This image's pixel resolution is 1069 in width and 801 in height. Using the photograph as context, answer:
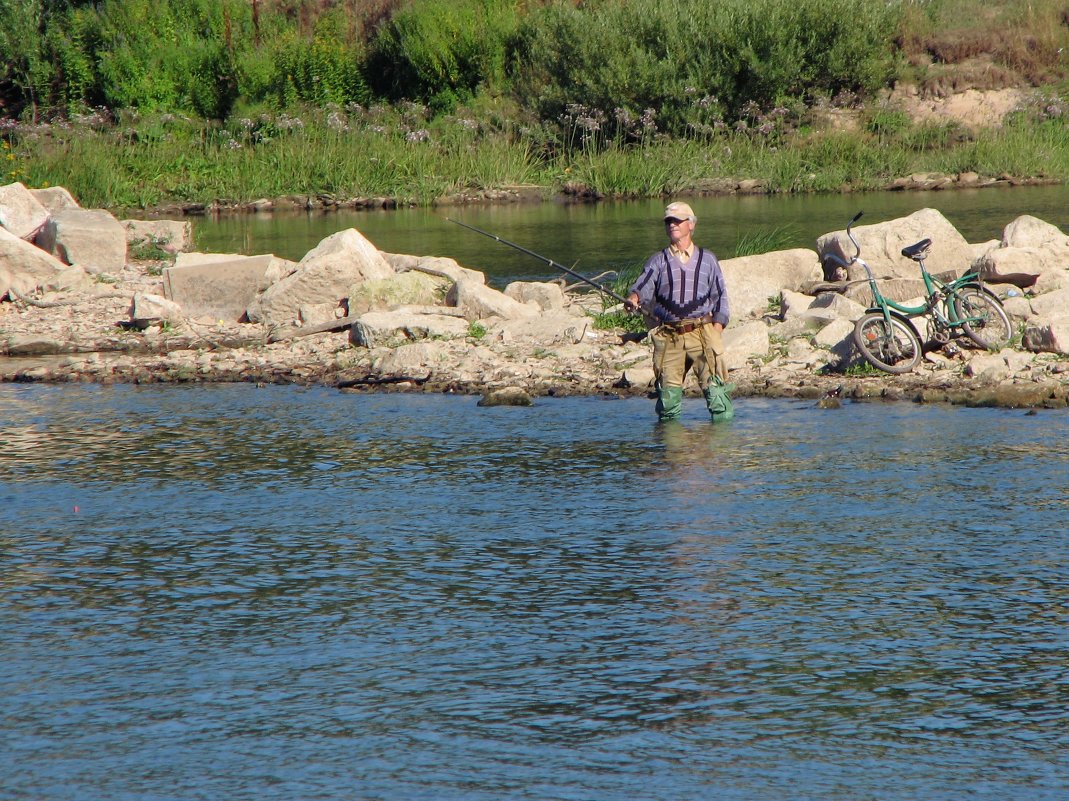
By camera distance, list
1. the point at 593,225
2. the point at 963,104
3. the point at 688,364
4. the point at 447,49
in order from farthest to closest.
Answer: the point at 447,49 → the point at 963,104 → the point at 593,225 → the point at 688,364

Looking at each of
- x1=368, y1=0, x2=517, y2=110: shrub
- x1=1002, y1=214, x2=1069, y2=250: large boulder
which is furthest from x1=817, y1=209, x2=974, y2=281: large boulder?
x1=368, y1=0, x2=517, y2=110: shrub

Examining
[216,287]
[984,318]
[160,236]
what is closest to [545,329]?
[984,318]

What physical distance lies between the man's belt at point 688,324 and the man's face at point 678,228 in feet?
2.01

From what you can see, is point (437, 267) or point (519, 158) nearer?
point (437, 267)

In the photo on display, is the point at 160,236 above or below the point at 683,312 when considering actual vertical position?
above

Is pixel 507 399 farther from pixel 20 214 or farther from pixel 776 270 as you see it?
pixel 20 214

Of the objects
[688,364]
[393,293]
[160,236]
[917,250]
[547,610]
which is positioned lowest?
[547,610]

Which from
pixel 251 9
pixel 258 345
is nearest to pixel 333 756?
pixel 258 345

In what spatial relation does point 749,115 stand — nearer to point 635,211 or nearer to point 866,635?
point 635,211

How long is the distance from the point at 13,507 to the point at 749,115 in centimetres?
2821

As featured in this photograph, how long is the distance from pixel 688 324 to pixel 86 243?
11.3 m

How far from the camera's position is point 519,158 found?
110 ft

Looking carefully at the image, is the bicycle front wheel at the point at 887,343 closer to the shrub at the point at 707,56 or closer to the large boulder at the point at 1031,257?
the large boulder at the point at 1031,257

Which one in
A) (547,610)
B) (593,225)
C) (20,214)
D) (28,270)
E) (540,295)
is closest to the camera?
(547,610)
